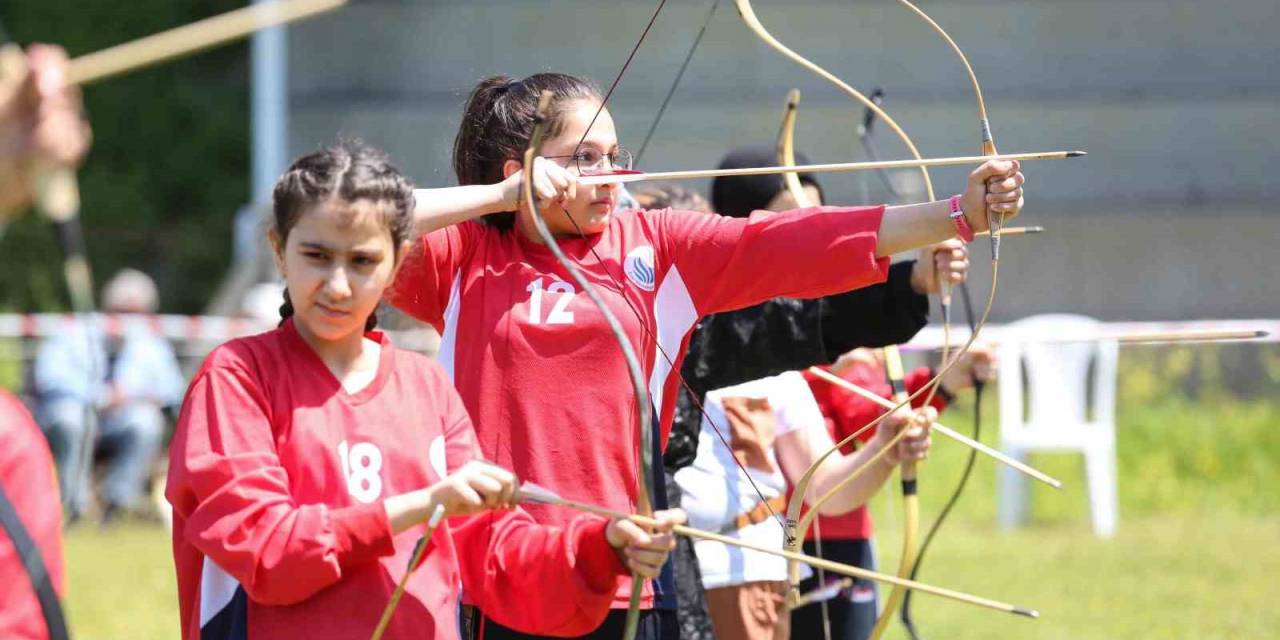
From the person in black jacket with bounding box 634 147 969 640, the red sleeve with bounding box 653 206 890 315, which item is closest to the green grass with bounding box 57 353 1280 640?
the person in black jacket with bounding box 634 147 969 640

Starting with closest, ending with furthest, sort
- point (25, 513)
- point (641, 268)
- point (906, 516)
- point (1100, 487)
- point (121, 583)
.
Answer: point (25, 513) < point (641, 268) < point (906, 516) < point (121, 583) < point (1100, 487)

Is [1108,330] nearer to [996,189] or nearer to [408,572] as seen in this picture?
[996,189]

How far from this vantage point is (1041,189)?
1401cm

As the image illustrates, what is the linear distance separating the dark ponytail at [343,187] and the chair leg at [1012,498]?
7646mm

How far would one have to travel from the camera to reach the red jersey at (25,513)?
2176 millimetres

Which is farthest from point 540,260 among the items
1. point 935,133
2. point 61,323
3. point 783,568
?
point 935,133

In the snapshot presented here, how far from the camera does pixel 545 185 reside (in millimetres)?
2666

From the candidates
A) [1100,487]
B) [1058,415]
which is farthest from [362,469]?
[1058,415]

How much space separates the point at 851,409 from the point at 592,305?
59.6 inches

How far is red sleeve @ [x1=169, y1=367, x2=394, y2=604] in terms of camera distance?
2.20m

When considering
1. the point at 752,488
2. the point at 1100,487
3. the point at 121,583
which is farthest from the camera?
the point at 1100,487

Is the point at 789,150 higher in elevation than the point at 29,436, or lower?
higher

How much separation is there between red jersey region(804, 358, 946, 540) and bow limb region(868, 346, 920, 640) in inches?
8.2

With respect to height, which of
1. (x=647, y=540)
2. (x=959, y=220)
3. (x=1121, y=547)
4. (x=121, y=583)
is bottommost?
(x=1121, y=547)
